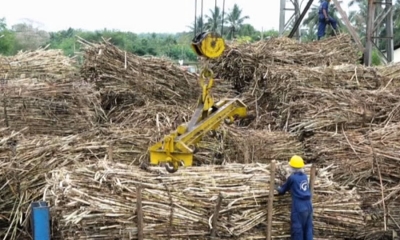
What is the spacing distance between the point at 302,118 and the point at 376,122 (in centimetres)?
104

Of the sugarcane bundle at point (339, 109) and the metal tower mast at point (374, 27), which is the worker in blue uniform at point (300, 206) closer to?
the sugarcane bundle at point (339, 109)

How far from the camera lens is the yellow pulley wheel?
5.16 m

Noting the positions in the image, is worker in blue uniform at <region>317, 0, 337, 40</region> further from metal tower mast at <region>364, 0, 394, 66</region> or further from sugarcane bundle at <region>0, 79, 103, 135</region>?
sugarcane bundle at <region>0, 79, 103, 135</region>

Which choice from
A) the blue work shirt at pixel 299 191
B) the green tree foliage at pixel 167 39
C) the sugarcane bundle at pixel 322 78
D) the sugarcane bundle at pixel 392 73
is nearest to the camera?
the blue work shirt at pixel 299 191

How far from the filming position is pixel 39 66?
9422mm

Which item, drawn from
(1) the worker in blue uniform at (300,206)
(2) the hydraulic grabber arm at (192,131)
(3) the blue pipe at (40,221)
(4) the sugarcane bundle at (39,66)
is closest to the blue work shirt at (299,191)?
(1) the worker in blue uniform at (300,206)

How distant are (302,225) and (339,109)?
3022 millimetres

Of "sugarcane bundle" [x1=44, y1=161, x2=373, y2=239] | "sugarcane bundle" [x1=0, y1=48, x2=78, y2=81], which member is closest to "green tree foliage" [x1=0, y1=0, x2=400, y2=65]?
"sugarcane bundle" [x1=0, y1=48, x2=78, y2=81]

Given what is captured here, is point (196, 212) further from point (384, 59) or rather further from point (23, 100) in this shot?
point (384, 59)

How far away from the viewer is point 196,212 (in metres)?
5.15

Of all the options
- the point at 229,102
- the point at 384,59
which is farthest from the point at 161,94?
the point at 384,59

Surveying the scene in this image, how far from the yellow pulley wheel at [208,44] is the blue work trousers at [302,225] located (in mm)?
1704

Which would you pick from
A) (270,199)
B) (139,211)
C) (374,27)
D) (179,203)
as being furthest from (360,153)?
(374,27)

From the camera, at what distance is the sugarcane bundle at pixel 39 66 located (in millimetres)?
9141
